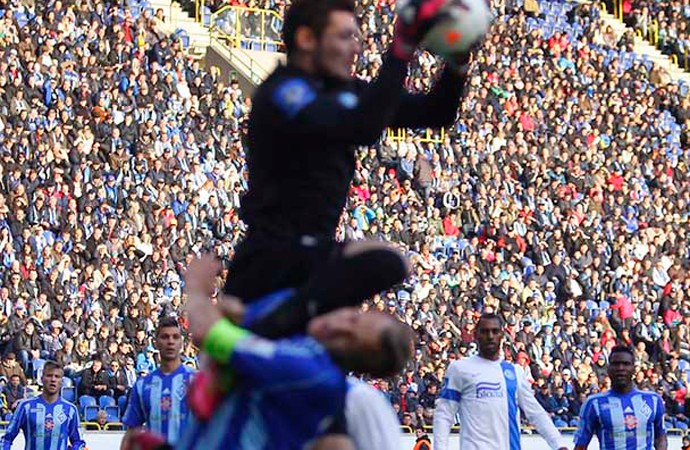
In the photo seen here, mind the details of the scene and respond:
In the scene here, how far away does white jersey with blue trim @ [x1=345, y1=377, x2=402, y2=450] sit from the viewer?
6.39 m

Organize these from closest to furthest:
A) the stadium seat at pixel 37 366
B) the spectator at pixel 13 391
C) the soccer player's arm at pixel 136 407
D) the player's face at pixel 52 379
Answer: the soccer player's arm at pixel 136 407
the player's face at pixel 52 379
the spectator at pixel 13 391
the stadium seat at pixel 37 366

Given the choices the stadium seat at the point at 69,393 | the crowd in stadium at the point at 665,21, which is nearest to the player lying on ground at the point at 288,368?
the stadium seat at the point at 69,393

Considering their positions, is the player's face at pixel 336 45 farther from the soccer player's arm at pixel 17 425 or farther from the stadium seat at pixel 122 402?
the stadium seat at pixel 122 402

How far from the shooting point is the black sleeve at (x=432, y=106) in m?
6.84

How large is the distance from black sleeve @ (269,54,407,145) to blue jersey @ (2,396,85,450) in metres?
10.1

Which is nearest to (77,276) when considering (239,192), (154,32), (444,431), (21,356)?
(21,356)

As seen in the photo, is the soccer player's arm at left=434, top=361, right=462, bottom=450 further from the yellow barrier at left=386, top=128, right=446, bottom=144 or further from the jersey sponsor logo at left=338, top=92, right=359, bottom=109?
A: the yellow barrier at left=386, top=128, right=446, bottom=144

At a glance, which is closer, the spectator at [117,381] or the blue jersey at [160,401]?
the blue jersey at [160,401]

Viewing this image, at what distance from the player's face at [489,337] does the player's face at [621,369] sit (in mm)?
921

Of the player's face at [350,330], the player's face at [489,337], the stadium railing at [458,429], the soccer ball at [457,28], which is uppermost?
the stadium railing at [458,429]

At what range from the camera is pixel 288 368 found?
5449 mm

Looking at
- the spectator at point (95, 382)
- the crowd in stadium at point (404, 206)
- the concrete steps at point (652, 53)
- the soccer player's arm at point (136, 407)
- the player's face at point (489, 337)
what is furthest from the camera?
the concrete steps at point (652, 53)

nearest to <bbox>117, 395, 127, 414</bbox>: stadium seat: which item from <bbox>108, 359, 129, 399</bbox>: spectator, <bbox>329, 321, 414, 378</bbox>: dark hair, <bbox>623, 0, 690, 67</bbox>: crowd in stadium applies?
<bbox>108, 359, 129, 399</bbox>: spectator

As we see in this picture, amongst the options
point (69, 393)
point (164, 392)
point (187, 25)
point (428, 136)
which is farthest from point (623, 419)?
point (187, 25)
